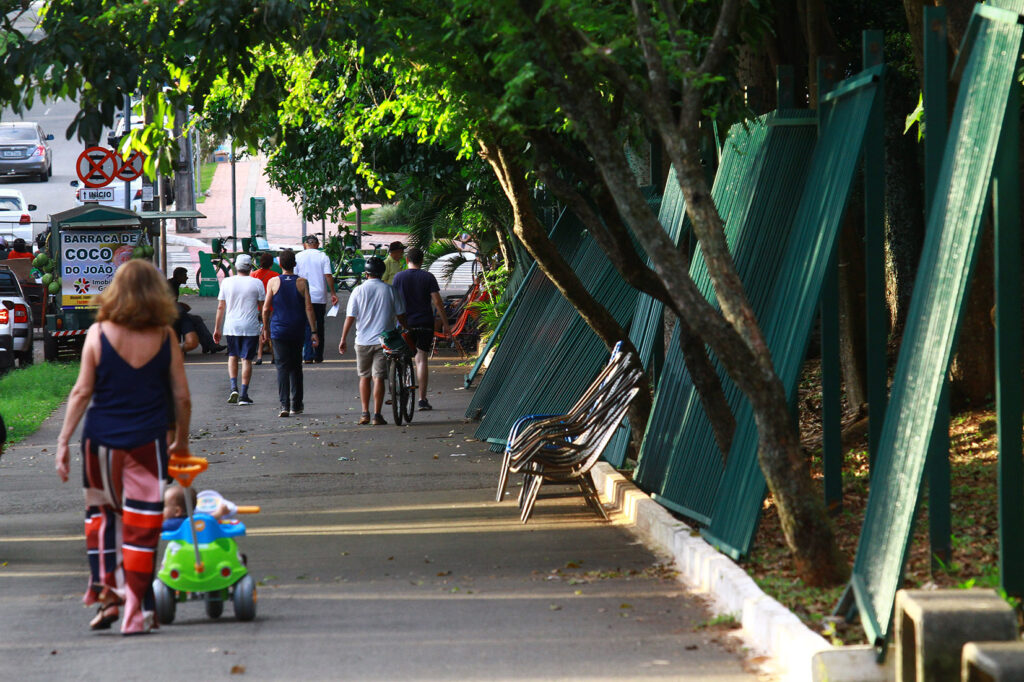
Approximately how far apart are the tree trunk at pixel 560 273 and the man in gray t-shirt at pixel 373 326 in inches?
147

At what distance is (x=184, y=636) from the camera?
20.8 ft

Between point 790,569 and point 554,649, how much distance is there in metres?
1.60

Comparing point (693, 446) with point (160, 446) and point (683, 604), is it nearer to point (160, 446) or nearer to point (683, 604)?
point (683, 604)

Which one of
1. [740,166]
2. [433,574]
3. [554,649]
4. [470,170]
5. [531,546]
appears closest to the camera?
[554,649]

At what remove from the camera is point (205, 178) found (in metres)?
70.0

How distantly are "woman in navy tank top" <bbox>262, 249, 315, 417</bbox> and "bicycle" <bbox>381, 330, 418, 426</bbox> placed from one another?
1.34 m

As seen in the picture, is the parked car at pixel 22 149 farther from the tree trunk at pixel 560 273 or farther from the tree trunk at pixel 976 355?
the tree trunk at pixel 976 355

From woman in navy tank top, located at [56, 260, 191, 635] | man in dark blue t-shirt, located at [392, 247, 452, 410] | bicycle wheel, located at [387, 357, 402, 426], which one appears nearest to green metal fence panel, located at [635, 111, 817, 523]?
woman in navy tank top, located at [56, 260, 191, 635]

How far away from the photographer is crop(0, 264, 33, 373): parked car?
778 inches

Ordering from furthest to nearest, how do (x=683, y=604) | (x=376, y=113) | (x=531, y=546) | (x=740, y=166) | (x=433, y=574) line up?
(x=376, y=113) < (x=740, y=166) < (x=531, y=546) < (x=433, y=574) < (x=683, y=604)

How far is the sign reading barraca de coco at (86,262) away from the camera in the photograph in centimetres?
2041

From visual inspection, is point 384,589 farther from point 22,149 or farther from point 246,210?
point 246,210

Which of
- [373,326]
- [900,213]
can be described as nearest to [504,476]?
[373,326]

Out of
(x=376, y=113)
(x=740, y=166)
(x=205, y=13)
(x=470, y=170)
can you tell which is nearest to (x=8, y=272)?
(x=470, y=170)
